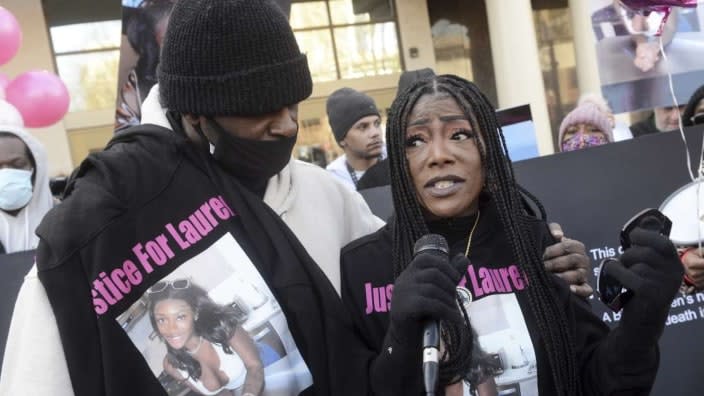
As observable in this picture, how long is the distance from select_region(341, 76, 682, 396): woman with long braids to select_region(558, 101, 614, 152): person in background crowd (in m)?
2.30

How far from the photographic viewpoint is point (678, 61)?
3.45 m

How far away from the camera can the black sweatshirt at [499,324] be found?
5.69 feet

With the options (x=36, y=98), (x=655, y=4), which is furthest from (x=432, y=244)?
(x=36, y=98)

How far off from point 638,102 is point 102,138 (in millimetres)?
9730

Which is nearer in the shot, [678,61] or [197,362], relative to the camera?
[197,362]

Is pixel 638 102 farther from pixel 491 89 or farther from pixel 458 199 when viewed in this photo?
pixel 491 89

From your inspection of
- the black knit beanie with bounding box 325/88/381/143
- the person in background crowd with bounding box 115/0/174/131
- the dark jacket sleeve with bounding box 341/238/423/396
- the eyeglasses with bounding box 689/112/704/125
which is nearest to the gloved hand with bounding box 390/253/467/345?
the dark jacket sleeve with bounding box 341/238/423/396

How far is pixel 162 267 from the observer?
1666mm

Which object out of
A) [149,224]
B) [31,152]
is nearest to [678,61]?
[149,224]

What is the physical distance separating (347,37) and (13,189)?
970cm

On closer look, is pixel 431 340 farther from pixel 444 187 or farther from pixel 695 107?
pixel 695 107

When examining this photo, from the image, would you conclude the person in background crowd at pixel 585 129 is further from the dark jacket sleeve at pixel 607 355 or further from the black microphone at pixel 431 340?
the black microphone at pixel 431 340

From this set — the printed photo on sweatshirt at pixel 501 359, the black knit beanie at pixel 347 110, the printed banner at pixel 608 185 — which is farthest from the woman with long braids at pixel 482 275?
the black knit beanie at pixel 347 110

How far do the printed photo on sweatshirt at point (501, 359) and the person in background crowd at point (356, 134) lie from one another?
10.4 feet
